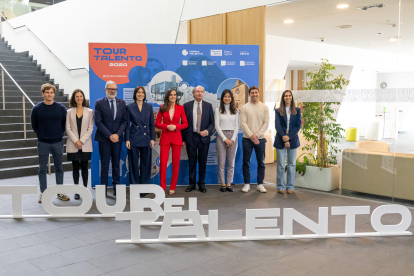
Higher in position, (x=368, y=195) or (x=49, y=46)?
(x=49, y=46)

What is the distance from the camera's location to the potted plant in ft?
19.3

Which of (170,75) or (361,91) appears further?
(170,75)

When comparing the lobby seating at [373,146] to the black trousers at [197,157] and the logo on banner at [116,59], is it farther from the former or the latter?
the logo on banner at [116,59]

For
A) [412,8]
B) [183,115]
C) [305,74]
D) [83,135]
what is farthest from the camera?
[305,74]

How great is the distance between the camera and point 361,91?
219 inches

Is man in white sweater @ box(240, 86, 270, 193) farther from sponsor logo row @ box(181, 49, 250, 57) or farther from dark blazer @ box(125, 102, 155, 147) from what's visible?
dark blazer @ box(125, 102, 155, 147)

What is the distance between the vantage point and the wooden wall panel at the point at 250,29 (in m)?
6.59

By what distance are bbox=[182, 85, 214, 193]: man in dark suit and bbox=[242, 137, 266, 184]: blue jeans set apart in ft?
1.83

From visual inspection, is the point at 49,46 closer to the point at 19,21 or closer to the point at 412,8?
the point at 19,21

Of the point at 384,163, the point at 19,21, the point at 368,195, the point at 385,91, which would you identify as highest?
the point at 19,21

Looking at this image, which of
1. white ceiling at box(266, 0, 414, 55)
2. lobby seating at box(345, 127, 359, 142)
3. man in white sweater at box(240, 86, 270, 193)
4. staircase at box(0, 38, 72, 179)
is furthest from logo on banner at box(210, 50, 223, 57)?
staircase at box(0, 38, 72, 179)

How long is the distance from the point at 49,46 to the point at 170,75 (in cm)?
660

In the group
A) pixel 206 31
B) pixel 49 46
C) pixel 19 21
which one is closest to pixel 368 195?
pixel 206 31

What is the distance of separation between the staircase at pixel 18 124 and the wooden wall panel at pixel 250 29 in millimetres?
3972
